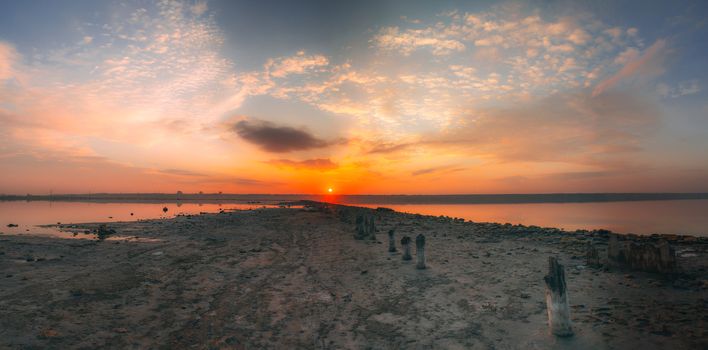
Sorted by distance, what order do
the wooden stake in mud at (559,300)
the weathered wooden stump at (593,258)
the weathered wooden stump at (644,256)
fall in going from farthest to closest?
the weathered wooden stump at (593,258)
the weathered wooden stump at (644,256)
the wooden stake in mud at (559,300)

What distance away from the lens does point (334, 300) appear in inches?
407

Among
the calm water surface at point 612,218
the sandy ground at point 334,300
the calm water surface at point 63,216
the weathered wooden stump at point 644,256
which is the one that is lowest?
the calm water surface at point 612,218

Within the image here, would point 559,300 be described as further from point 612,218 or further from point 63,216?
point 612,218

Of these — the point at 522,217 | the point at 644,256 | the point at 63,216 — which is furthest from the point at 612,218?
the point at 63,216

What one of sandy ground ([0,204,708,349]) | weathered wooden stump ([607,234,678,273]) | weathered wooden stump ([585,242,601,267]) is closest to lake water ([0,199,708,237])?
sandy ground ([0,204,708,349])

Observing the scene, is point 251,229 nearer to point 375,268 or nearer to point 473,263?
point 375,268

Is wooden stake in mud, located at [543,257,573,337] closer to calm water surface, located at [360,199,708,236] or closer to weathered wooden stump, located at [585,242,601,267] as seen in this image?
weathered wooden stump, located at [585,242,601,267]

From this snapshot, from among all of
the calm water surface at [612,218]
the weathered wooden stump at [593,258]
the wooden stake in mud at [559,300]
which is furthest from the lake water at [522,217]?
the wooden stake in mud at [559,300]

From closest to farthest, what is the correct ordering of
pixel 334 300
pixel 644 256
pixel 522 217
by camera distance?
pixel 334 300
pixel 644 256
pixel 522 217

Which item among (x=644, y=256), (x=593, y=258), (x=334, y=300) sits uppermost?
(x=644, y=256)

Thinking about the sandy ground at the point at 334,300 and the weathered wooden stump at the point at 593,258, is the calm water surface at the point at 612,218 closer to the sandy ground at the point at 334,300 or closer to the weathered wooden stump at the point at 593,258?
the sandy ground at the point at 334,300

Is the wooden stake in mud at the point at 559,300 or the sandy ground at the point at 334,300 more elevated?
the wooden stake in mud at the point at 559,300

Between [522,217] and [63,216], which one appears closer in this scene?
[63,216]

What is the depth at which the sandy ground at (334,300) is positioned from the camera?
7.45m
